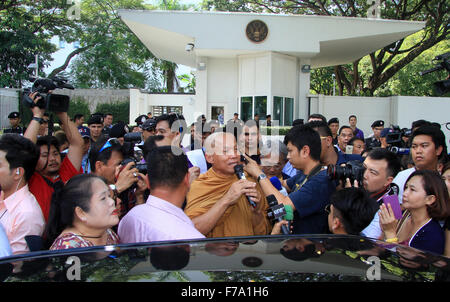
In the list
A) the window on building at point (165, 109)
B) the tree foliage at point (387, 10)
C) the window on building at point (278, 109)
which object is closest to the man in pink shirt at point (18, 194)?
the window on building at point (278, 109)

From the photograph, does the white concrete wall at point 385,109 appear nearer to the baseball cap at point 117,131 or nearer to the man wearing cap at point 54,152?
the baseball cap at point 117,131

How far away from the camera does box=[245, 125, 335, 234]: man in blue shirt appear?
280 cm

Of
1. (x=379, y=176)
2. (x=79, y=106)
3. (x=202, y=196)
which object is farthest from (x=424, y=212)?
(x=79, y=106)

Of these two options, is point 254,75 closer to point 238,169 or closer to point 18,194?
point 238,169

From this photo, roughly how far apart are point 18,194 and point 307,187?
1998 mm

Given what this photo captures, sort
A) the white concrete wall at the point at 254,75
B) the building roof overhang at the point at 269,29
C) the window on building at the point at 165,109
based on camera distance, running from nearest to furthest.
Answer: the building roof overhang at the point at 269,29
the white concrete wall at the point at 254,75
the window on building at the point at 165,109

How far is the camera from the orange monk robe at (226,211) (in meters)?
2.74

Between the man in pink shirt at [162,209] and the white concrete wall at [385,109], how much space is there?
16235 mm

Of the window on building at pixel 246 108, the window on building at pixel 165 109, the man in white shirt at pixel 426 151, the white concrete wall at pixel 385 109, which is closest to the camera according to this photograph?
the man in white shirt at pixel 426 151

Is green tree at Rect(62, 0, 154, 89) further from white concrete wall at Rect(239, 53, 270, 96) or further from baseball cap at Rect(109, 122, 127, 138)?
baseball cap at Rect(109, 122, 127, 138)

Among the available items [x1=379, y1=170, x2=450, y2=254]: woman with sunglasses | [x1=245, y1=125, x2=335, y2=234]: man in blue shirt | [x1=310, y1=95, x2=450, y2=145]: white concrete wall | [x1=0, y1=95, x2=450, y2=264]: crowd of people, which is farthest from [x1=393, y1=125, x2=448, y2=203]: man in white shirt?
[x1=310, y1=95, x2=450, y2=145]: white concrete wall

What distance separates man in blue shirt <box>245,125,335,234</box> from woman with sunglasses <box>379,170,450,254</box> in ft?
1.57

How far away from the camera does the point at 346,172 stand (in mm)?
2799

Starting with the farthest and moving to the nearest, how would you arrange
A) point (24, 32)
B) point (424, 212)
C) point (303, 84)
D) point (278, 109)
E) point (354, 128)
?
1. point (24, 32)
2. point (303, 84)
3. point (278, 109)
4. point (354, 128)
5. point (424, 212)
